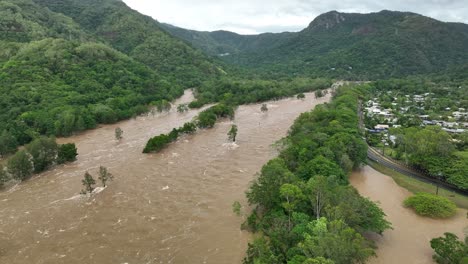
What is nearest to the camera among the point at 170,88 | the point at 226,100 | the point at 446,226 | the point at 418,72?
the point at 446,226

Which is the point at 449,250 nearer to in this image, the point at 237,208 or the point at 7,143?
the point at 237,208

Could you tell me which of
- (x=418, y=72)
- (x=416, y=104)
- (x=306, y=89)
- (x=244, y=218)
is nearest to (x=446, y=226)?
(x=244, y=218)

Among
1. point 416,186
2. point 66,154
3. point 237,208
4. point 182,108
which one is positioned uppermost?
point 182,108

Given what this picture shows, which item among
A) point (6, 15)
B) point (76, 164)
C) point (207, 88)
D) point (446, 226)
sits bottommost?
point (446, 226)

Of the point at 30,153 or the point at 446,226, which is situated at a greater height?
the point at 30,153

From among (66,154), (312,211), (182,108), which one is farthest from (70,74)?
(312,211)

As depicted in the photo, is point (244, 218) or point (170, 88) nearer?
point (244, 218)

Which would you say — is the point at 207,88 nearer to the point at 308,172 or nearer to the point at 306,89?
the point at 306,89
